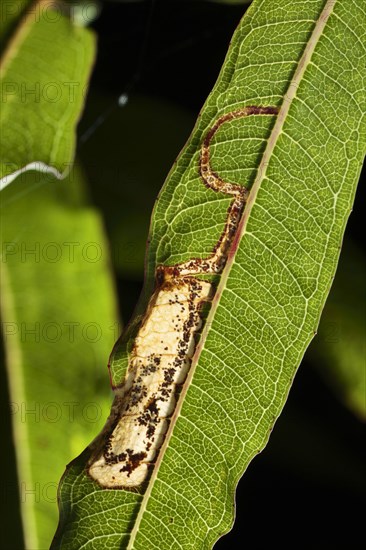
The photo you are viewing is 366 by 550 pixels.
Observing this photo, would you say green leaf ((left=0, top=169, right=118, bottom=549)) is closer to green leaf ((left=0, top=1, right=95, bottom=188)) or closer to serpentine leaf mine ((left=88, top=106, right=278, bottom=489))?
green leaf ((left=0, top=1, right=95, bottom=188))

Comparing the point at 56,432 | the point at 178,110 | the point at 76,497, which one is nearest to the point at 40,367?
the point at 56,432

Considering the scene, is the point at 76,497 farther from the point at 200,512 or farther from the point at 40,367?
the point at 40,367

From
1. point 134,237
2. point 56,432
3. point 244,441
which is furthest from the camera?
point 134,237

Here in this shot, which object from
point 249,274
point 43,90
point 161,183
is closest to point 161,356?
point 249,274

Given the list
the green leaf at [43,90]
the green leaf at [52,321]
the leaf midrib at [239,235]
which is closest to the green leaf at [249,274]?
the leaf midrib at [239,235]

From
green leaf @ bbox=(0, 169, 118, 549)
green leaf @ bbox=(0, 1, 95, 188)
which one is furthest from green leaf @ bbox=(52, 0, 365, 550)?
green leaf @ bbox=(0, 169, 118, 549)

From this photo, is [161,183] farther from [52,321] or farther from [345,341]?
[345,341]
